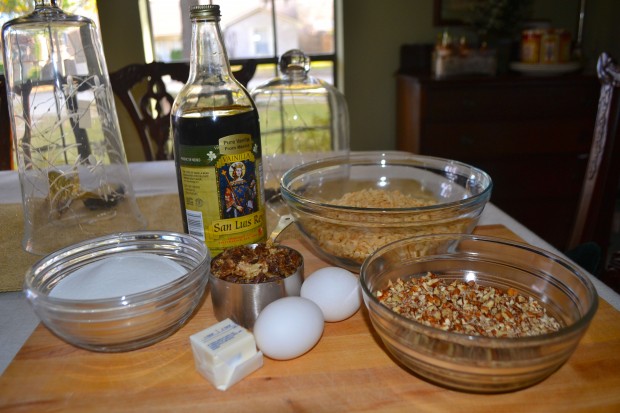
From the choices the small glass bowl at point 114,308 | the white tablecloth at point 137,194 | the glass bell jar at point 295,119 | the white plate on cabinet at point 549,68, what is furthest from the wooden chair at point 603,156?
the white plate on cabinet at point 549,68

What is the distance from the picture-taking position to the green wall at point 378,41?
2412mm

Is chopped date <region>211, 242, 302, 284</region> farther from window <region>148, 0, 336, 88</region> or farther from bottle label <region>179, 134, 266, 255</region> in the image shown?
window <region>148, 0, 336, 88</region>

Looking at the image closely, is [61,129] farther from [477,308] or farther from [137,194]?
[477,308]

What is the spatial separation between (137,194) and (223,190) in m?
0.51

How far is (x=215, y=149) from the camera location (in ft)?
2.06

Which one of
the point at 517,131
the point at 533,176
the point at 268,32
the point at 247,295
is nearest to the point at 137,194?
the point at 247,295

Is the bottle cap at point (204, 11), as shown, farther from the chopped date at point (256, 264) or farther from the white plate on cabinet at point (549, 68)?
the white plate on cabinet at point (549, 68)

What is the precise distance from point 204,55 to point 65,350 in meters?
0.40

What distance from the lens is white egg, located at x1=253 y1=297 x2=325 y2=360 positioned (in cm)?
51

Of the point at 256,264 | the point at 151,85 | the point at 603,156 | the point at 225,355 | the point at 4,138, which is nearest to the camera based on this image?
the point at 225,355

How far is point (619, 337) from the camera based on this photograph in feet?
1.80

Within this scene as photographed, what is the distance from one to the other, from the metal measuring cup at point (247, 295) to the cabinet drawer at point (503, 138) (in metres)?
Result: 1.91

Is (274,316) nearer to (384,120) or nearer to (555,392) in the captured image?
(555,392)

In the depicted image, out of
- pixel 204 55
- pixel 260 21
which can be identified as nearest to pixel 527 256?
pixel 204 55
